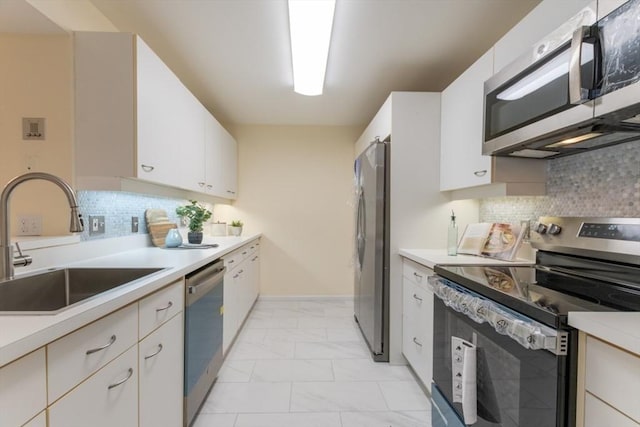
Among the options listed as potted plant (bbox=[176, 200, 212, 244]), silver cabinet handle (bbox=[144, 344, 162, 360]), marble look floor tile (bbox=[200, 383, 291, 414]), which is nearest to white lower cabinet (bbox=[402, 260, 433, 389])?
marble look floor tile (bbox=[200, 383, 291, 414])

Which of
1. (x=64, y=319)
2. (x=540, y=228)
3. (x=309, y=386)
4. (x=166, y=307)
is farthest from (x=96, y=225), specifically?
(x=540, y=228)

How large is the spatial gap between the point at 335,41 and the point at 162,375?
2237 millimetres

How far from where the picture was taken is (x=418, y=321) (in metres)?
2.00

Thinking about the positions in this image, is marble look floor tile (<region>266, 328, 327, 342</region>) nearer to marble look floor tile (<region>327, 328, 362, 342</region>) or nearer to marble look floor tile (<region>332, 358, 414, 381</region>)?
marble look floor tile (<region>327, 328, 362, 342</region>)

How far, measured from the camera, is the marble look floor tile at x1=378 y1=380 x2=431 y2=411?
184cm

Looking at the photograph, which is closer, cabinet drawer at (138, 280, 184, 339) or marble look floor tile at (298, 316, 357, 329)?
cabinet drawer at (138, 280, 184, 339)

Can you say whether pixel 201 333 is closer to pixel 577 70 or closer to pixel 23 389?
pixel 23 389

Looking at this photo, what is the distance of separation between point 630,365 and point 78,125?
2.30m

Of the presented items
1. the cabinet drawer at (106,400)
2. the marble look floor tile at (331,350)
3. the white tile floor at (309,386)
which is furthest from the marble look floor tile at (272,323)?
the cabinet drawer at (106,400)

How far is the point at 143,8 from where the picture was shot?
5.92 ft

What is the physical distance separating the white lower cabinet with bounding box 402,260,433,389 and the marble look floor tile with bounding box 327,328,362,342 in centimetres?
66

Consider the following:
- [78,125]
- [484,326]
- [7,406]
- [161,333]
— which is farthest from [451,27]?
[7,406]

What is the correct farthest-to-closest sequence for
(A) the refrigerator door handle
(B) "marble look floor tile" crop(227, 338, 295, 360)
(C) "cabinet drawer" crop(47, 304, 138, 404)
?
(A) the refrigerator door handle, (B) "marble look floor tile" crop(227, 338, 295, 360), (C) "cabinet drawer" crop(47, 304, 138, 404)

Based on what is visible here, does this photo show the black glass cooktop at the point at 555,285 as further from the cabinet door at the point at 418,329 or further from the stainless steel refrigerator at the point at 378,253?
the stainless steel refrigerator at the point at 378,253
